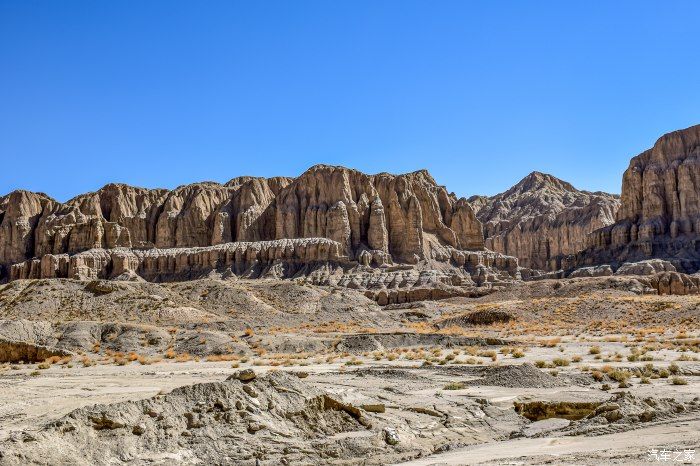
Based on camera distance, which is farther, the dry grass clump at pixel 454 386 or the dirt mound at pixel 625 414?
the dry grass clump at pixel 454 386

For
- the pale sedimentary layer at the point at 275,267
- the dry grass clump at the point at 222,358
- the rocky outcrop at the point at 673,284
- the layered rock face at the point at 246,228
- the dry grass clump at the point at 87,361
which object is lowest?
the dry grass clump at the point at 222,358

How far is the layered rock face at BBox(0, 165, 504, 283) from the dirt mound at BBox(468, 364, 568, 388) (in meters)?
80.9

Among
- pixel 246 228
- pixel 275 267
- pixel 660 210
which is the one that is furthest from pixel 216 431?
pixel 660 210

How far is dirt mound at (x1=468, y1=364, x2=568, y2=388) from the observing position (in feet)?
70.5

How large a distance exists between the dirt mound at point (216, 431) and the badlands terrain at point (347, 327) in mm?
45

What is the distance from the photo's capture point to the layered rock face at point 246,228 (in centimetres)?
10731

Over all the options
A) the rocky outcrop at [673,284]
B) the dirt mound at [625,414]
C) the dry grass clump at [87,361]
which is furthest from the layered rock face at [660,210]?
the dirt mound at [625,414]

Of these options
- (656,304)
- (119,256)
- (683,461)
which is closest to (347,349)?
(683,461)

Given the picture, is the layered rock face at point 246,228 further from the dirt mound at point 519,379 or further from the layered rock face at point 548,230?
the dirt mound at point 519,379

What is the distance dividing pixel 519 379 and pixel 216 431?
36.0 feet

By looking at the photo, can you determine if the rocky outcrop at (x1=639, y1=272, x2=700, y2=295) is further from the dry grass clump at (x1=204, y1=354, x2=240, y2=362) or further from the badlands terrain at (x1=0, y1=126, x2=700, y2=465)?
the dry grass clump at (x1=204, y1=354, x2=240, y2=362)

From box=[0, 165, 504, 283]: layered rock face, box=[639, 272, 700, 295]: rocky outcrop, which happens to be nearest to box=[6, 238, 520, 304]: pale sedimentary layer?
box=[0, 165, 504, 283]: layered rock face

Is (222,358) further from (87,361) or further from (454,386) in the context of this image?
(454,386)

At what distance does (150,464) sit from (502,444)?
6880mm
